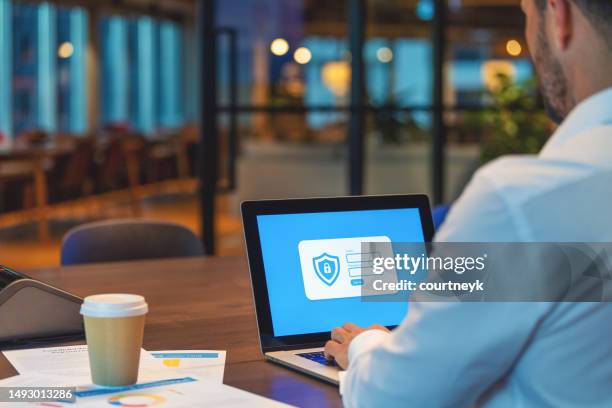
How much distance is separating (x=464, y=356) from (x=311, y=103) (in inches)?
192

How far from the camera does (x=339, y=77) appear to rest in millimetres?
5992

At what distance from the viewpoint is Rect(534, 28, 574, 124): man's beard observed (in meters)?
1.17

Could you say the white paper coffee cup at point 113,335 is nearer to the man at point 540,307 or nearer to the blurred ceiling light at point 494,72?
the man at point 540,307

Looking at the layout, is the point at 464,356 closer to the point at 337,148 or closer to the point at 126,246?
the point at 126,246

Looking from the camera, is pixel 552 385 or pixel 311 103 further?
pixel 311 103

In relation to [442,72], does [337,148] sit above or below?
below

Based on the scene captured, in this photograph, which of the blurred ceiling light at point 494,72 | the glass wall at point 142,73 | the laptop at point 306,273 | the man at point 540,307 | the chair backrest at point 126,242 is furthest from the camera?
the glass wall at point 142,73

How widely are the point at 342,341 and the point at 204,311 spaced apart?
0.62m

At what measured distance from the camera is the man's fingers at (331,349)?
156cm

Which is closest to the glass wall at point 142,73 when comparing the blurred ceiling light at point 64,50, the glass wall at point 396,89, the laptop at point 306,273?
the blurred ceiling light at point 64,50

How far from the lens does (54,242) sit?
8.92m

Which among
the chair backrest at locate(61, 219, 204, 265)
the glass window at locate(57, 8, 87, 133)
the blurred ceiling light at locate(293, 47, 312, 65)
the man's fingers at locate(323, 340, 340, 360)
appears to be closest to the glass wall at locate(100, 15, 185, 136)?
the glass window at locate(57, 8, 87, 133)

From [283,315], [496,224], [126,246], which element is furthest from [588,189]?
[126,246]

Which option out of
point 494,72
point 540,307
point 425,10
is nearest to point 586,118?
point 540,307
